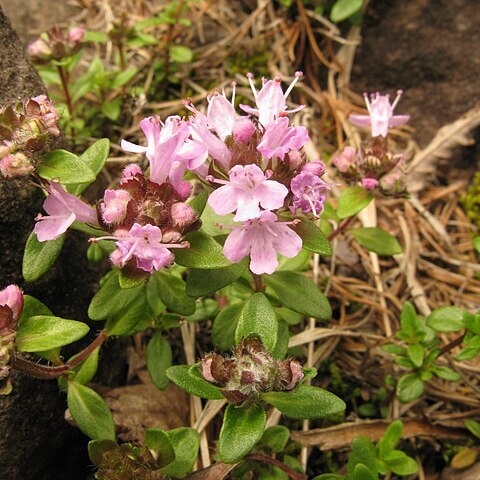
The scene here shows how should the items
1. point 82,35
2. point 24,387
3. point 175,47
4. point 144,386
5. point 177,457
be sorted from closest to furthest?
point 177,457
point 24,387
point 144,386
point 82,35
point 175,47

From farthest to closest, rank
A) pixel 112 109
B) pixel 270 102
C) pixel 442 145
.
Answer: pixel 442 145 → pixel 112 109 → pixel 270 102

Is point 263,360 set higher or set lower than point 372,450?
higher

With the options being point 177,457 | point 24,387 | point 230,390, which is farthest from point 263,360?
point 24,387

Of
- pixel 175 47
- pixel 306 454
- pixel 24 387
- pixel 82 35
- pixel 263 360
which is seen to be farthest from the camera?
pixel 175 47

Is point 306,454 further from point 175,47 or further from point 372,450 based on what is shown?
point 175,47

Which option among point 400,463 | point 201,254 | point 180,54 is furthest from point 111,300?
point 180,54

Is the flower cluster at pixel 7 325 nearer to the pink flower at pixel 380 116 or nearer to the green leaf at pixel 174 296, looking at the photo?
the green leaf at pixel 174 296

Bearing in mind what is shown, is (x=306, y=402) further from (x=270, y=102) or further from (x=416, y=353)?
(x=270, y=102)

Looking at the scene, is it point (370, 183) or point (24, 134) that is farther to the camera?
point (370, 183)
